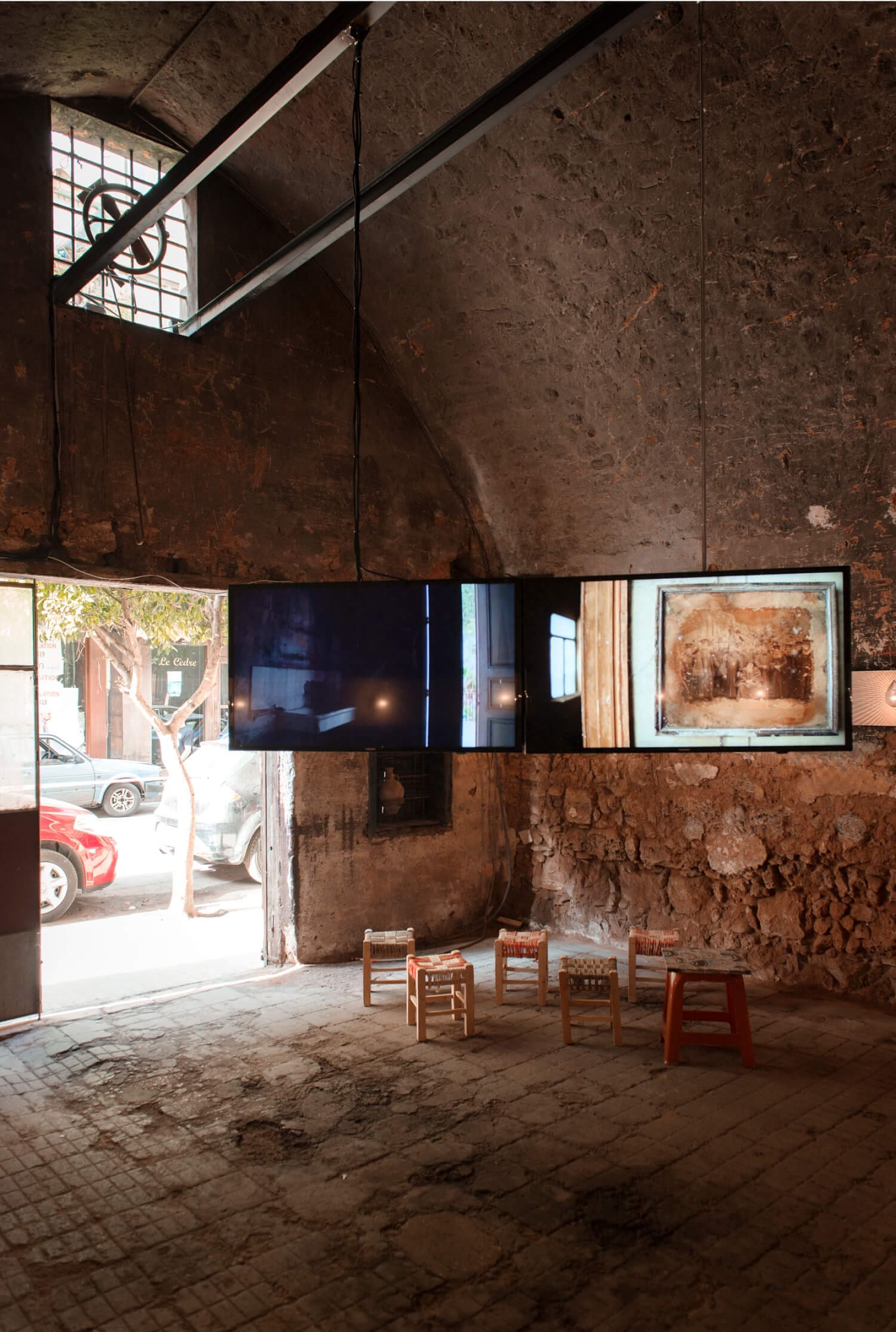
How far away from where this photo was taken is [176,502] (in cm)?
604

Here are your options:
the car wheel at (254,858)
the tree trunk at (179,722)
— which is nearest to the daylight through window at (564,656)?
the tree trunk at (179,722)

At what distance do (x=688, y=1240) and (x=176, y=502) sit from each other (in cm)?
499

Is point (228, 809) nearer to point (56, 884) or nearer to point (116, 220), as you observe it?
point (56, 884)

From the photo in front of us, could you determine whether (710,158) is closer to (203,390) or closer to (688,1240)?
(203,390)

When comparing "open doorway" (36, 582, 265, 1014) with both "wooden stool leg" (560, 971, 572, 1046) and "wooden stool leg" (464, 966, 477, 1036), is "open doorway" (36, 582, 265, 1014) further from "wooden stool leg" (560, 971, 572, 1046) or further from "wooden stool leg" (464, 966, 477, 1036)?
"wooden stool leg" (560, 971, 572, 1046)

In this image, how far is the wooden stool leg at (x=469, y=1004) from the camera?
5.16 m

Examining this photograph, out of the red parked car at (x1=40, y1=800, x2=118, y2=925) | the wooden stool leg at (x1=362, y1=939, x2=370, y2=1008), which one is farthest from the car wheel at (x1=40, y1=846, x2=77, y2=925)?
the wooden stool leg at (x1=362, y1=939, x2=370, y2=1008)

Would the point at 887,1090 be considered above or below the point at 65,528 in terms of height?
below

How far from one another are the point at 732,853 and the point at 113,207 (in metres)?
6.05

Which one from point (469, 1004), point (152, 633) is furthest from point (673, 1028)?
point (152, 633)

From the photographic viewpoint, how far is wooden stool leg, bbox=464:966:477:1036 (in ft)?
16.9

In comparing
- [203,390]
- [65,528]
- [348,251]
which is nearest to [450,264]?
[348,251]

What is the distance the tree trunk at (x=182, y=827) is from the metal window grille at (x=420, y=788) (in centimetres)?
227

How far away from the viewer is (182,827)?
8.59 metres
